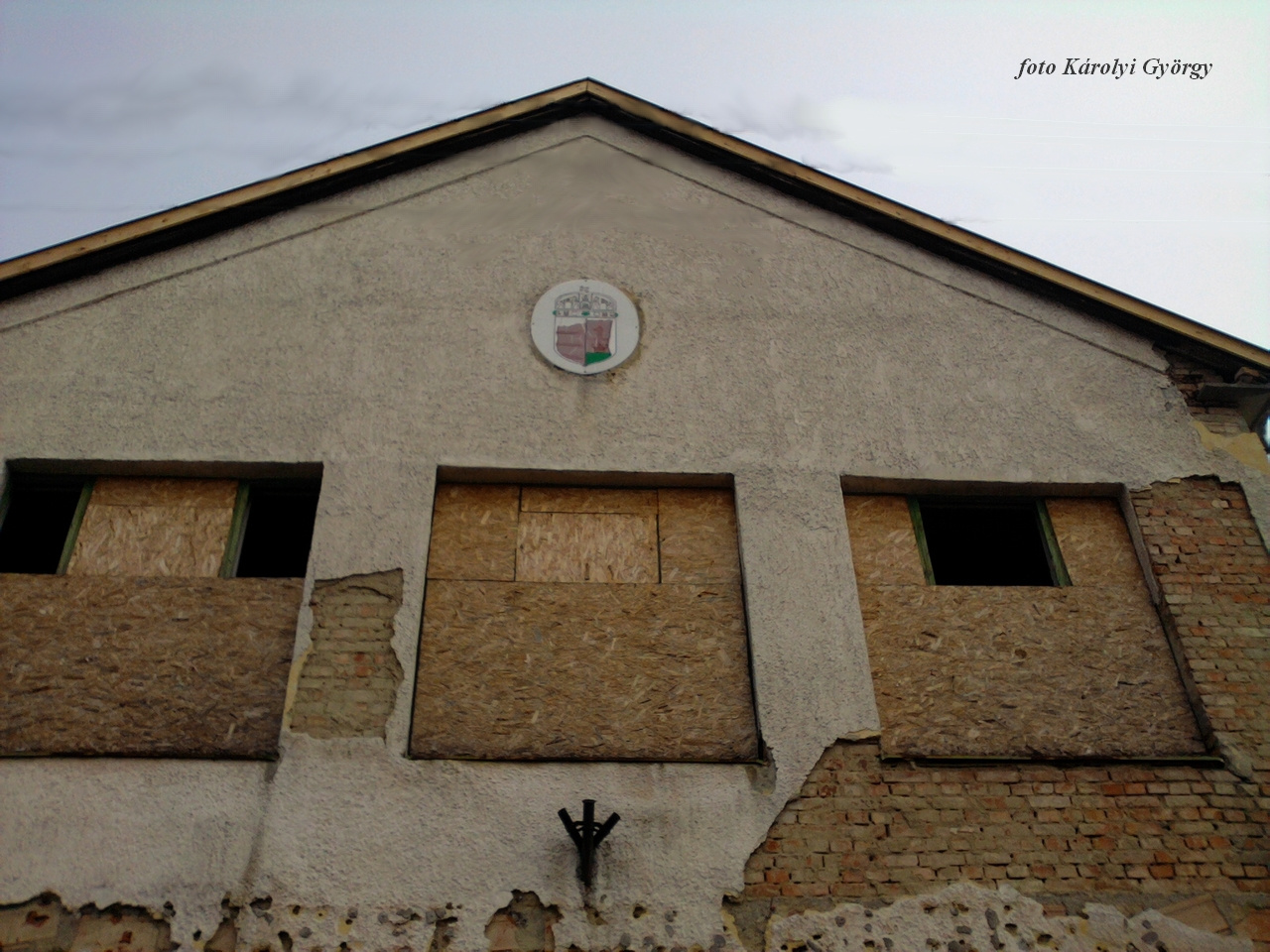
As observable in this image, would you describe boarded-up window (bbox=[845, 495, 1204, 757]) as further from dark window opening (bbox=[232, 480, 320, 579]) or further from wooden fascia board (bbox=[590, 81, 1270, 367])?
dark window opening (bbox=[232, 480, 320, 579])

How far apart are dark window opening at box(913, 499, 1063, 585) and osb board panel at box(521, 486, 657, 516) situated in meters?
1.79

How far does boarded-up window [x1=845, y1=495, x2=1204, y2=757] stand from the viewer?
5.64 m

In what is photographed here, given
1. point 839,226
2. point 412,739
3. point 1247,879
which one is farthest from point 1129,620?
point 412,739

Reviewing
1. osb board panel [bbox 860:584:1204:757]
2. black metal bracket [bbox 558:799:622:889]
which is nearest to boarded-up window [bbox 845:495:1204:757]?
osb board panel [bbox 860:584:1204:757]

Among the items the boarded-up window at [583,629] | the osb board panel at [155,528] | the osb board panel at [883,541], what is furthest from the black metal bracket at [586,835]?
the osb board panel at [155,528]

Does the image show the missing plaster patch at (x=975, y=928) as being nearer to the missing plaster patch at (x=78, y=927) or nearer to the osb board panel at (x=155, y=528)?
the missing plaster patch at (x=78, y=927)

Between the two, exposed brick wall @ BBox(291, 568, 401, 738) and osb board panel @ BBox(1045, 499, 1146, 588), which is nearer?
exposed brick wall @ BBox(291, 568, 401, 738)

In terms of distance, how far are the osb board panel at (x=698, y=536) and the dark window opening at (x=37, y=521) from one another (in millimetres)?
3679

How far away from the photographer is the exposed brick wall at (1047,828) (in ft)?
16.7

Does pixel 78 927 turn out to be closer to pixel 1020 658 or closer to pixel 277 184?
pixel 277 184

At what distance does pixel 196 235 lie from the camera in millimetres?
7125

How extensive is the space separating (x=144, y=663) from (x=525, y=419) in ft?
8.70

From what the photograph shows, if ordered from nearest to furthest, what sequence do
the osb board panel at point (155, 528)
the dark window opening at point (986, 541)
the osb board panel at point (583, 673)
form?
the osb board panel at point (583, 673) < the osb board panel at point (155, 528) < the dark window opening at point (986, 541)

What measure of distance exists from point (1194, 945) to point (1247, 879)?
0.52 meters
